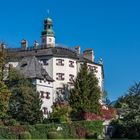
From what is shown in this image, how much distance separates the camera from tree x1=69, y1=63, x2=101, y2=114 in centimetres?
9111

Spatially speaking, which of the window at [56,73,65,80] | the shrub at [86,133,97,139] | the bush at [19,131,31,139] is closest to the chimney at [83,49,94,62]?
the window at [56,73,65,80]

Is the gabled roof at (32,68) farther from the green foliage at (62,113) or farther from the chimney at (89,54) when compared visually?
the chimney at (89,54)

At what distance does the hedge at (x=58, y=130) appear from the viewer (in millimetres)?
73500

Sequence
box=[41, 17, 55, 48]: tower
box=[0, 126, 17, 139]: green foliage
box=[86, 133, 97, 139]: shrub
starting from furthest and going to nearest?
box=[41, 17, 55, 48]: tower → box=[86, 133, 97, 139]: shrub → box=[0, 126, 17, 139]: green foliage

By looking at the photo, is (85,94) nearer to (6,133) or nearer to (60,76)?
(60,76)

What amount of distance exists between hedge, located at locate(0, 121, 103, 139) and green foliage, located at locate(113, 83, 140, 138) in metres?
3.86

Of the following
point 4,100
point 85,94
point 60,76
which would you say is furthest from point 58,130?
point 60,76

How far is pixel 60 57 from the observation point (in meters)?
107

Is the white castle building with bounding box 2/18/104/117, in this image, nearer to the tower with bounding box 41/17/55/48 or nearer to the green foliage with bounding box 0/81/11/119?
the tower with bounding box 41/17/55/48

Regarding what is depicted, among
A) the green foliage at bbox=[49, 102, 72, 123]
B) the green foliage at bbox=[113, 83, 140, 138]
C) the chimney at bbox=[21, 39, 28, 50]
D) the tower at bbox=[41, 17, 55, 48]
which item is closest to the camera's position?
the green foliage at bbox=[113, 83, 140, 138]

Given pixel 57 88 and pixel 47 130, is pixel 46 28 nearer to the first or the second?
pixel 57 88

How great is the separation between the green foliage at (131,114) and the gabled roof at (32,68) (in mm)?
16867

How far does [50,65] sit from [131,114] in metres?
27.1

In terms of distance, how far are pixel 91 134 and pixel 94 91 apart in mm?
16047
